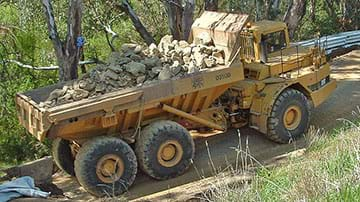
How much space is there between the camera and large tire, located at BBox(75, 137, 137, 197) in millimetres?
9023

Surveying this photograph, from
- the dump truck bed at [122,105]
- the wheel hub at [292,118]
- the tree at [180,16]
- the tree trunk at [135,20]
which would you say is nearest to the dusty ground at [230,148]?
the wheel hub at [292,118]

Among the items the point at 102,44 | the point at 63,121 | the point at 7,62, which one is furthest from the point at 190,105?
the point at 102,44

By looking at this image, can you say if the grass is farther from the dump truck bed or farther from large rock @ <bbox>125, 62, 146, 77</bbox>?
large rock @ <bbox>125, 62, 146, 77</bbox>

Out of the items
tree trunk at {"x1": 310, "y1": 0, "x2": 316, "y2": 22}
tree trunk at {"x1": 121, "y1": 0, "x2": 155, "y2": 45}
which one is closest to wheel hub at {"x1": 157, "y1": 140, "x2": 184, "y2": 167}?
tree trunk at {"x1": 121, "y1": 0, "x2": 155, "y2": 45}

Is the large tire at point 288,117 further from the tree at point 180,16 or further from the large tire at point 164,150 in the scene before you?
the tree at point 180,16

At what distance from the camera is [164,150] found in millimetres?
9547

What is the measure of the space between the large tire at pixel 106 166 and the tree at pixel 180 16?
4.75 m

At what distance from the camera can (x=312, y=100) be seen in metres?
10.9

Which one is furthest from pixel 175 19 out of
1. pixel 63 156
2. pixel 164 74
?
pixel 63 156

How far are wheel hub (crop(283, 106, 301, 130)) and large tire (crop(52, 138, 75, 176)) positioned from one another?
3.59 meters

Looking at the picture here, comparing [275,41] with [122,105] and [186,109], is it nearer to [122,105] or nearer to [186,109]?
[186,109]

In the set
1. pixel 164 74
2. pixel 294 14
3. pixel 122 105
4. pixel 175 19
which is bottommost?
pixel 122 105

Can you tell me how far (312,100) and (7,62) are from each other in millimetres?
6126

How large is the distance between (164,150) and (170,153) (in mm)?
140
